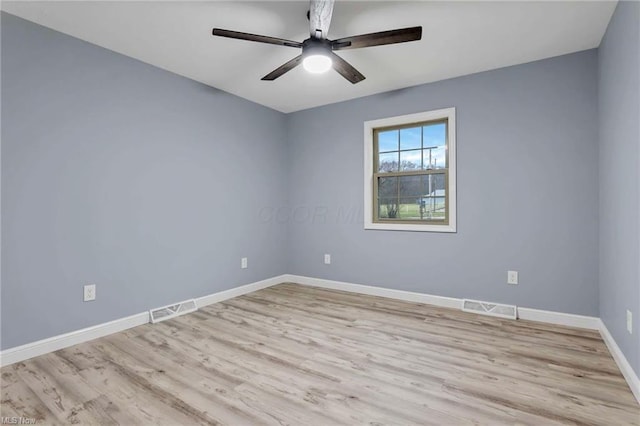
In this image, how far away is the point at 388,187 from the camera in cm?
398

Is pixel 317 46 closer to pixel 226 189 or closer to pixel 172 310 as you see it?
pixel 226 189

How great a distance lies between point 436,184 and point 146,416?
3.34 metres

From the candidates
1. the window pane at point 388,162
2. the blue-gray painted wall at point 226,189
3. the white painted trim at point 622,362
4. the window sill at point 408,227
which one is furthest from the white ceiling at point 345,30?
the white painted trim at point 622,362

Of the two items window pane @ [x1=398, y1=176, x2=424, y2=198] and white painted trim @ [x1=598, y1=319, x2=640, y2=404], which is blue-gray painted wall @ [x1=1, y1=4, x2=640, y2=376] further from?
window pane @ [x1=398, y1=176, x2=424, y2=198]

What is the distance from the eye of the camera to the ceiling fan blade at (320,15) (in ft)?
6.58

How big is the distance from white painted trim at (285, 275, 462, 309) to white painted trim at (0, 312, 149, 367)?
2.13 m

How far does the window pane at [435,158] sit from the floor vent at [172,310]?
3.08 meters

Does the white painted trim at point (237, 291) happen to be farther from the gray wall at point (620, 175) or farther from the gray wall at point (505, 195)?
the gray wall at point (620, 175)

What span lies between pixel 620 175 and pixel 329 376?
2381mm

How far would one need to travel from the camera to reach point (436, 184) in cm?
364

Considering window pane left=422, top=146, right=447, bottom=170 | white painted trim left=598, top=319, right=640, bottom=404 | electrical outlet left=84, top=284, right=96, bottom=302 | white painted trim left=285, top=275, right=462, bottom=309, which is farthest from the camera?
Result: window pane left=422, top=146, right=447, bottom=170

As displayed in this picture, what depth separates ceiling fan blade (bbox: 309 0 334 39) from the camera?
6.58 feet

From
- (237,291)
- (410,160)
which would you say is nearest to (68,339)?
(237,291)

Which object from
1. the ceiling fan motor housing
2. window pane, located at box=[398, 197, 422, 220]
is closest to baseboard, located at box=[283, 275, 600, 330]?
window pane, located at box=[398, 197, 422, 220]
